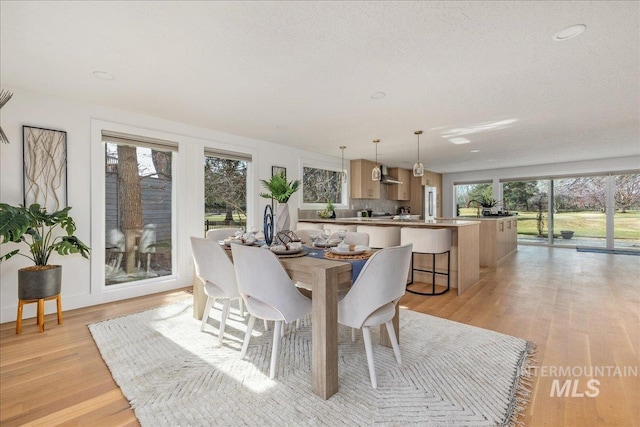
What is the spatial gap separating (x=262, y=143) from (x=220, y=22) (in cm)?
322

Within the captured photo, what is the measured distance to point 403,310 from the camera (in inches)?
124

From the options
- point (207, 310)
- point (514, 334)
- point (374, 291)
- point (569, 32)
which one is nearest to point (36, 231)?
point (207, 310)

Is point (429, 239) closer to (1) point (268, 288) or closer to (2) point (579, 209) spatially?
(1) point (268, 288)

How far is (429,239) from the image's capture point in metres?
3.65

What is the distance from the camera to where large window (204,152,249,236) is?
444 centimetres

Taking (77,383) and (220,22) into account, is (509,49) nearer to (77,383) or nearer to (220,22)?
(220,22)

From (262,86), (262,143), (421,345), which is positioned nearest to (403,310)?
(421,345)

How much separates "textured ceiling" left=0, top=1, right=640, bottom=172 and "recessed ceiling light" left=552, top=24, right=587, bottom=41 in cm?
4

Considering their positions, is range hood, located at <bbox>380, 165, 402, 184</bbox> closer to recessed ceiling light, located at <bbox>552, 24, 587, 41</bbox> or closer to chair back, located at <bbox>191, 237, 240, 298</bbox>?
recessed ceiling light, located at <bbox>552, 24, 587, 41</bbox>

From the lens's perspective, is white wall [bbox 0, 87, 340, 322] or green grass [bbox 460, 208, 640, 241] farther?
green grass [bbox 460, 208, 640, 241]

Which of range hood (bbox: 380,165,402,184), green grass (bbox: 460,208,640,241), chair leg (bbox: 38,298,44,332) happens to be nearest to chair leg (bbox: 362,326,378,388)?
chair leg (bbox: 38,298,44,332)

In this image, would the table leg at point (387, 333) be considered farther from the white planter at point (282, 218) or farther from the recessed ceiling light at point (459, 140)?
the recessed ceiling light at point (459, 140)

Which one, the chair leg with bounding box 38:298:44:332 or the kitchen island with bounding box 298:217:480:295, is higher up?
the kitchen island with bounding box 298:217:480:295

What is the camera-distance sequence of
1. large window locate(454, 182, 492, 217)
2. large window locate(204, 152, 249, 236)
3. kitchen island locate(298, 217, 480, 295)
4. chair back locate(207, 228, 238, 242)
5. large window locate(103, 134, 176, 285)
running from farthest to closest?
1. large window locate(454, 182, 492, 217)
2. large window locate(204, 152, 249, 236)
3. kitchen island locate(298, 217, 480, 295)
4. large window locate(103, 134, 176, 285)
5. chair back locate(207, 228, 238, 242)
